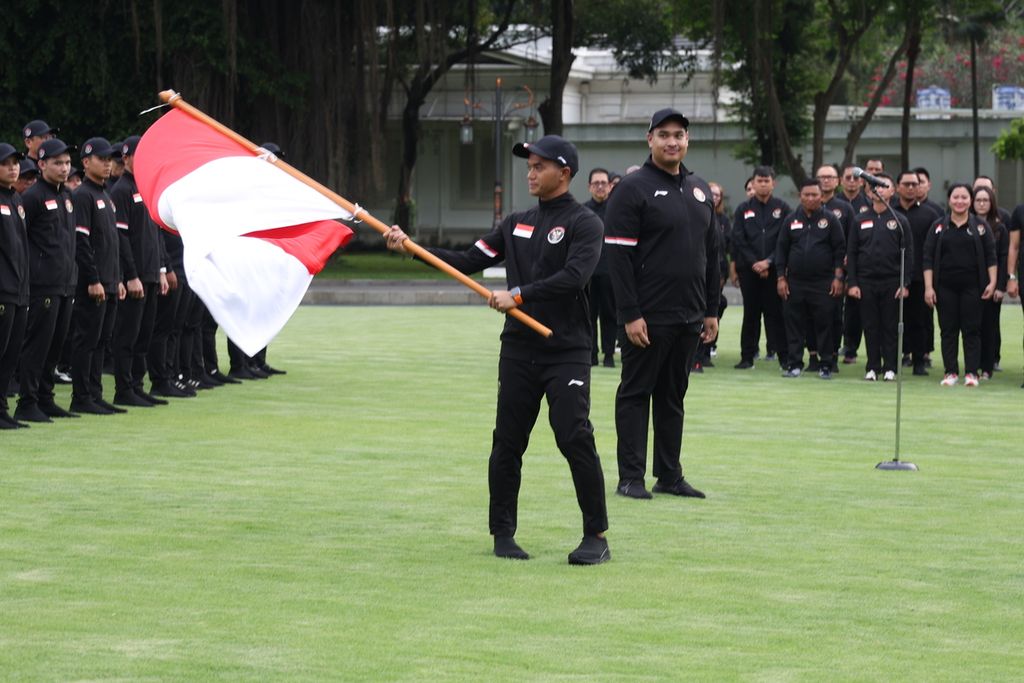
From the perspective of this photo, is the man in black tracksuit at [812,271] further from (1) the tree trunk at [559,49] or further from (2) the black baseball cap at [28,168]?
(1) the tree trunk at [559,49]

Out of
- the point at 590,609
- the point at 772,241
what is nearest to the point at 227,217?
the point at 590,609

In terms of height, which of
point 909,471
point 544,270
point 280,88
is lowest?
point 909,471

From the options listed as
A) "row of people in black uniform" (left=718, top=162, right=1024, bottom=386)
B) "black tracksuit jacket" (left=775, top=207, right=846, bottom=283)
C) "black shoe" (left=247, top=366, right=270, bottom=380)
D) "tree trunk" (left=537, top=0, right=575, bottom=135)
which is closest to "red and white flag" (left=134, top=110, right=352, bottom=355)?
"black shoe" (left=247, top=366, right=270, bottom=380)

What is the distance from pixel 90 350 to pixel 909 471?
648 cm

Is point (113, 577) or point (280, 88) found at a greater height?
point (280, 88)

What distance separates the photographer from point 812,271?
17750 mm

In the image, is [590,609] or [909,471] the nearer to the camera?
[590,609]

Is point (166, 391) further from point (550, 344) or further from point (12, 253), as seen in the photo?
point (550, 344)

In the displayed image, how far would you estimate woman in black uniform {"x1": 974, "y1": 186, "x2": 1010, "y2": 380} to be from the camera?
17.3 metres

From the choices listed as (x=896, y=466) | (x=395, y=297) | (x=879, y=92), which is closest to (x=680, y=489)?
(x=896, y=466)

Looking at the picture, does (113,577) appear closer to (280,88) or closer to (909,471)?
(909,471)

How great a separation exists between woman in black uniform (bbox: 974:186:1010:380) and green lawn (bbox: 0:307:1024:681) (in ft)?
12.0

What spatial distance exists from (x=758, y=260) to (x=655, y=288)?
372 inches

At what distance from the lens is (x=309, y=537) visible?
8109 mm
